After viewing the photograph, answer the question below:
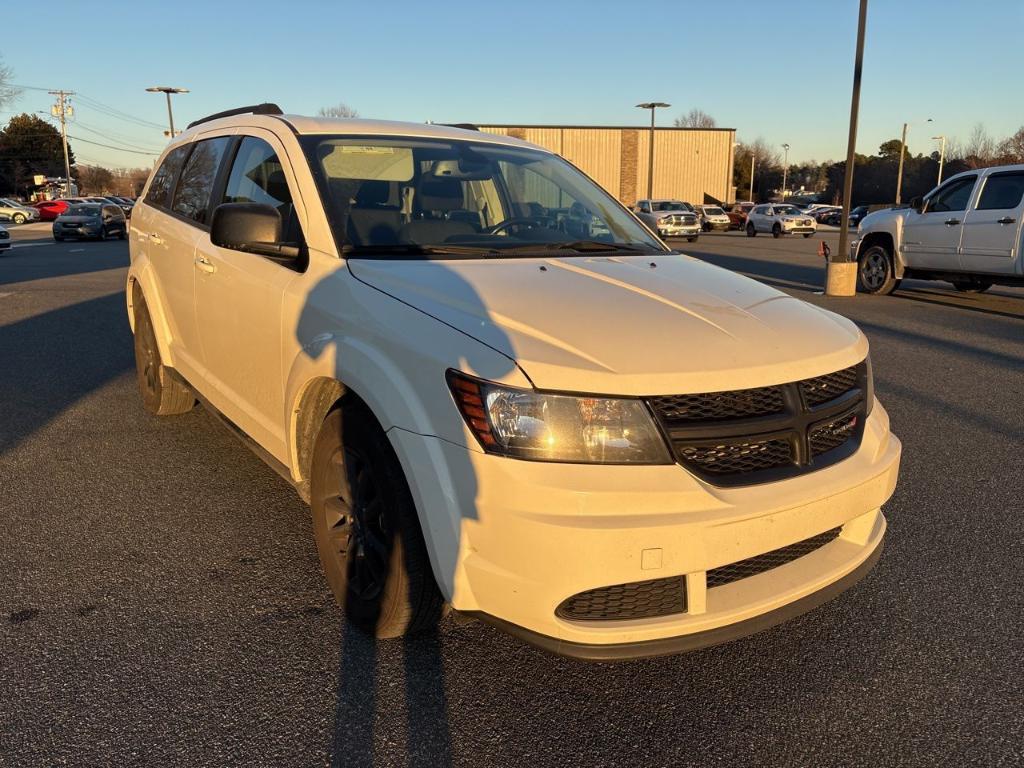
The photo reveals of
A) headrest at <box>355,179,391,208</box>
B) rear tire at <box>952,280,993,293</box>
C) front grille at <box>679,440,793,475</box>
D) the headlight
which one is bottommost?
rear tire at <box>952,280,993,293</box>

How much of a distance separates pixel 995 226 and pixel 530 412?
11.3m

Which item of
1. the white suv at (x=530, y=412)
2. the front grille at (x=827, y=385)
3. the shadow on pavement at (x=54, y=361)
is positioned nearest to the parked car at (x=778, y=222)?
the shadow on pavement at (x=54, y=361)

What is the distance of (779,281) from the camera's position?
1580 centimetres

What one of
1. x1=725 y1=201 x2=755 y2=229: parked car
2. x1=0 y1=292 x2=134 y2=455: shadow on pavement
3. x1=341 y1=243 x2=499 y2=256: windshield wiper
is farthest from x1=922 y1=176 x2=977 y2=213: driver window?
x1=725 y1=201 x2=755 y2=229: parked car

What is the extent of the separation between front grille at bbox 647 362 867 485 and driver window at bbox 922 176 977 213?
10986 mm

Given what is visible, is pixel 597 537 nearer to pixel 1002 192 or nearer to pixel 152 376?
pixel 152 376

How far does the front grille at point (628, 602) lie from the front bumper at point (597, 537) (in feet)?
0.08

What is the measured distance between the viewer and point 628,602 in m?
2.21

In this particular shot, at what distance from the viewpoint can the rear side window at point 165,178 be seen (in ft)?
16.4

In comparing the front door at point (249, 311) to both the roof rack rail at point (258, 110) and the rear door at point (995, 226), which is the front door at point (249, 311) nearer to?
the roof rack rail at point (258, 110)

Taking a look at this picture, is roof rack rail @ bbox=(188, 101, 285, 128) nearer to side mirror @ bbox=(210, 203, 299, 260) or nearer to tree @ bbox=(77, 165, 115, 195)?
side mirror @ bbox=(210, 203, 299, 260)

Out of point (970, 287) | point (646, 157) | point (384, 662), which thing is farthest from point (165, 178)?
point (646, 157)

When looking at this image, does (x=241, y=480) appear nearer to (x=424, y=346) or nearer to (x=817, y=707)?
(x=424, y=346)

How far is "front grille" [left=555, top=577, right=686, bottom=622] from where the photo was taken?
2.19 metres
